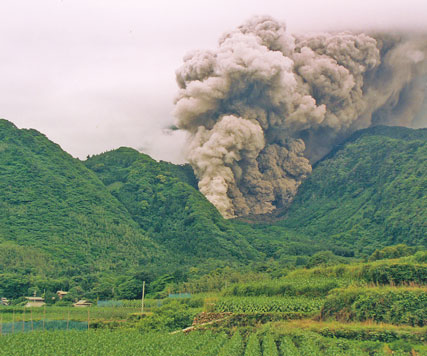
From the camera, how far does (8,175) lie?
7575cm

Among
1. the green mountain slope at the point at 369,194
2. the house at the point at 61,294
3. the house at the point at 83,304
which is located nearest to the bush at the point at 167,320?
the house at the point at 83,304

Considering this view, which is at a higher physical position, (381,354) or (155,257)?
(155,257)

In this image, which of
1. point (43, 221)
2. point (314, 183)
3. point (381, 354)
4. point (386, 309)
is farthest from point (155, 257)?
point (381, 354)

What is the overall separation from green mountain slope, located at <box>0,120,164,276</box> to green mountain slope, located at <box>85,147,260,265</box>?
115 inches

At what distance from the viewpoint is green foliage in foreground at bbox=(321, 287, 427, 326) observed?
24.4 m

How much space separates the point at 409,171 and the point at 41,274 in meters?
45.6

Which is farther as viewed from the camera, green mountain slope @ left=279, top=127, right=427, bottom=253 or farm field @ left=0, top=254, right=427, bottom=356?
green mountain slope @ left=279, top=127, right=427, bottom=253

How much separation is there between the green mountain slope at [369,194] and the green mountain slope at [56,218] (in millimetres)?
22991

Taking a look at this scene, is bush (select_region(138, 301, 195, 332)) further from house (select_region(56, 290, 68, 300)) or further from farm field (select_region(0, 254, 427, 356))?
house (select_region(56, 290, 68, 300))

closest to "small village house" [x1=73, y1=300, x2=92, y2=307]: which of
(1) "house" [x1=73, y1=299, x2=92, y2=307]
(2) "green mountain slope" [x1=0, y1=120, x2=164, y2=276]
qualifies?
(1) "house" [x1=73, y1=299, x2=92, y2=307]

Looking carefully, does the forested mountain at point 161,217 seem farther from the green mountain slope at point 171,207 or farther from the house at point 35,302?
the house at point 35,302

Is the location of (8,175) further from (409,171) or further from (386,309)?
(386,309)

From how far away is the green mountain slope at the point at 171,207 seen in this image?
6650 centimetres

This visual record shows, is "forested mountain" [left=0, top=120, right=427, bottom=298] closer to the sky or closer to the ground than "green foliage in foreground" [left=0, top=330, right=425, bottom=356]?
closer to the sky
